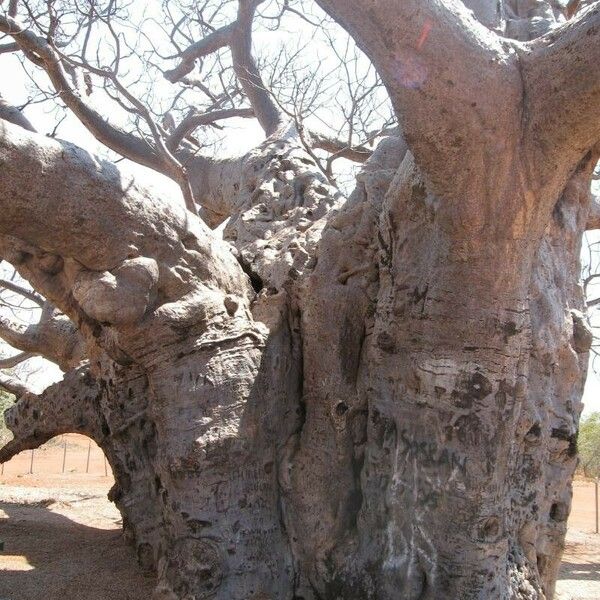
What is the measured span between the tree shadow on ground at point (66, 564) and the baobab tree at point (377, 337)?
0.20m

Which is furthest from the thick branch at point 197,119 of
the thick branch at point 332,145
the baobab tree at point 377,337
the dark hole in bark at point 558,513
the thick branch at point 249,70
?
the dark hole in bark at point 558,513

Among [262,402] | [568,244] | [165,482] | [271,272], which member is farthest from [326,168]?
[165,482]

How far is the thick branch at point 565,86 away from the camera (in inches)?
98.4

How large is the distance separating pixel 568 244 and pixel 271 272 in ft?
4.64

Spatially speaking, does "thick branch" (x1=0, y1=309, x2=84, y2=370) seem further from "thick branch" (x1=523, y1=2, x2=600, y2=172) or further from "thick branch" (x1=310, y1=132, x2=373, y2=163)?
"thick branch" (x1=523, y1=2, x2=600, y2=172)

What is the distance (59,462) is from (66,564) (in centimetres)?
1697

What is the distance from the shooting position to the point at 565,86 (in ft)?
8.37

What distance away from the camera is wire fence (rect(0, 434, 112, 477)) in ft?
51.5

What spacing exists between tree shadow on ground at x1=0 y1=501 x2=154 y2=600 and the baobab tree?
198 millimetres

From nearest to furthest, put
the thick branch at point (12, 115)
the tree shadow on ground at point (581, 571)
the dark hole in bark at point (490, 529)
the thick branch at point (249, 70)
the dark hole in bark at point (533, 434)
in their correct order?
the dark hole in bark at point (490, 529)
the dark hole in bark at point (533, 434)
the thick branch at point (12, 115)
the thick branch at point (249, 70)
the tree shadow on ground at point (581, 571)

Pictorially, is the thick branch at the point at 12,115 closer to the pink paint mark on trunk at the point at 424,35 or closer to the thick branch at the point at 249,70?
the thick branch at the point at 249,70

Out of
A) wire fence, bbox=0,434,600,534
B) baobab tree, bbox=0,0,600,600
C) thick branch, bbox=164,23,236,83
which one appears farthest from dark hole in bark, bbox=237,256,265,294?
wire fence, bbox=0,434,600,534

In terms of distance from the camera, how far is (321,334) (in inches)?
132

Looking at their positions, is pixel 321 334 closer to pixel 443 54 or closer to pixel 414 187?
pixel 414 187
